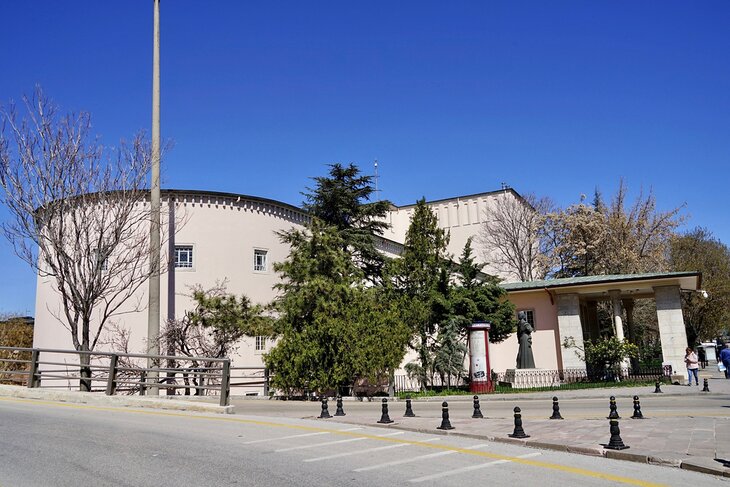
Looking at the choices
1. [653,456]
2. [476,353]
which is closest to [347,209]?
[476,353]

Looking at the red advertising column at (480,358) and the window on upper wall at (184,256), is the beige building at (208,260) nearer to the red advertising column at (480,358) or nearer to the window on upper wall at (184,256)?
the window on upper wall at (184,256)

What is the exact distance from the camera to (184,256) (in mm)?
28000

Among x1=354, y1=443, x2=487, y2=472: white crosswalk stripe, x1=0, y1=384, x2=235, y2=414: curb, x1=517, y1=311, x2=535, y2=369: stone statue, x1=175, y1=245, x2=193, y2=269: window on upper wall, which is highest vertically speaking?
x1=175, y1=245, x2=193, y2=269: window on upper wall

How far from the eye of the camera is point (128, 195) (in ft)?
71.7

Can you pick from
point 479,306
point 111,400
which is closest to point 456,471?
point 111,400

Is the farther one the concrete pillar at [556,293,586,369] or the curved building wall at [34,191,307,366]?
the concrete pillar at [556,293,586,369]

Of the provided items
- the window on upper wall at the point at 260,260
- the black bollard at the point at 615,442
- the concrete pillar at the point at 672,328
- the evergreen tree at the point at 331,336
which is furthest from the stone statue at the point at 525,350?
the black bollard at the point at 615,442

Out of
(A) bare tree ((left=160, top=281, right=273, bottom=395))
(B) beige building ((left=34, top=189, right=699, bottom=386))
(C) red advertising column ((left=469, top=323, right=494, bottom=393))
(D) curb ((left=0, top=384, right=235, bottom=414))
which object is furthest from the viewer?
(B) beige building ((left=34, top=189, right=699, bottom=386))

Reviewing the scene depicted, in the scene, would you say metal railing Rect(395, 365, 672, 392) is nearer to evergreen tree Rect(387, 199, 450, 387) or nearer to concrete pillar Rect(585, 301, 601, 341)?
evergreen tree Rect(387, 199, 450, 387)

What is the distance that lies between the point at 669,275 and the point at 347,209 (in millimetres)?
16172

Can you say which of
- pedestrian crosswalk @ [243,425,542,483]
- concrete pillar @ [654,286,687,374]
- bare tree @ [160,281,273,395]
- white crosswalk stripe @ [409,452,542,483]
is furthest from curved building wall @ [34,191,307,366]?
white crosswalk stripe @ [409,452,542,483]

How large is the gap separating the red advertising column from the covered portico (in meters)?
7.69

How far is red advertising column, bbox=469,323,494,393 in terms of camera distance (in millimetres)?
24953

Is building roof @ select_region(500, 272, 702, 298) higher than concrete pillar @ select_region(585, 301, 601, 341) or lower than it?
higher
